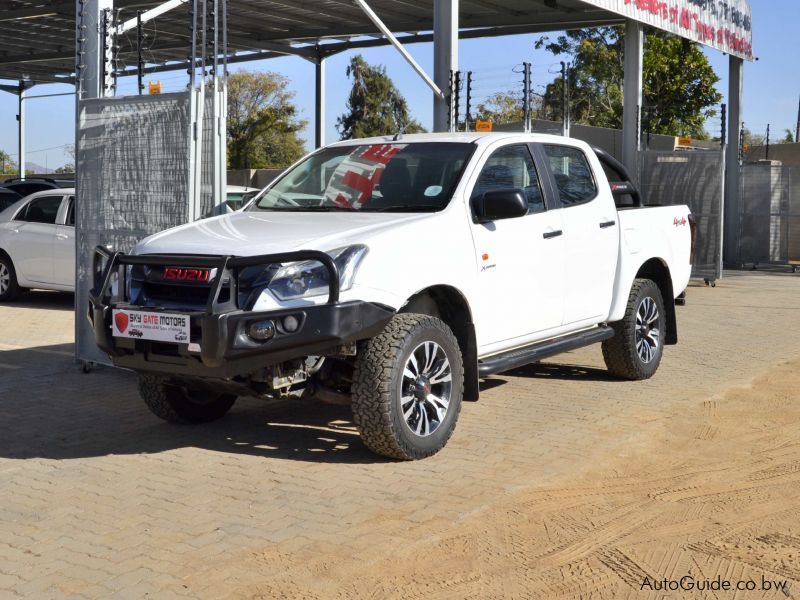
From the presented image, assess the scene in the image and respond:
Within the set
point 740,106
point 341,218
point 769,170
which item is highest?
point 740,106

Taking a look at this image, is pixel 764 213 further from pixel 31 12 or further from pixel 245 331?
pixel 245 331

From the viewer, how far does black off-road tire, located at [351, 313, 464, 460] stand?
594 centimetres

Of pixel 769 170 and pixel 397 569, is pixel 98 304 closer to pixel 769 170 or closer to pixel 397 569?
pixel 397 569

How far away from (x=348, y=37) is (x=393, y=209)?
18527 mm

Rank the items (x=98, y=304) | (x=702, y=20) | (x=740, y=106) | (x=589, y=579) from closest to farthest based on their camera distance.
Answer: (x=589, y=579)
(x=98, y=304)
(x=702, y=20)
(x=740, y=106)

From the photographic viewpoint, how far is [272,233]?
627cm

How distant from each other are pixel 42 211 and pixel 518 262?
8.99 metres

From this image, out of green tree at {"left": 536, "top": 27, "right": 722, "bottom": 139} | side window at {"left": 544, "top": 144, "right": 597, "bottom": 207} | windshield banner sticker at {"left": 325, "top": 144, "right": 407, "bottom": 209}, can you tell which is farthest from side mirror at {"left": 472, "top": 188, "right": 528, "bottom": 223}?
green tree at {"left": 536, "top": 27, "right": 722, "bottom": 139}

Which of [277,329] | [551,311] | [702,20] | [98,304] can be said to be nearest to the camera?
[277,329]

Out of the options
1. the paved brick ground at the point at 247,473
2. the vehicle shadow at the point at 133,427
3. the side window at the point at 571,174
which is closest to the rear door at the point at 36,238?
the paved brick ground at the point at 247,473

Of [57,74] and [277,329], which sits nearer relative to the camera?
[277,329]

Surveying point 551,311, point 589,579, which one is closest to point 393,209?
point 551,311

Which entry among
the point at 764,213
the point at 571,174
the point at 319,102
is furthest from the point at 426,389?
the point at 319,102

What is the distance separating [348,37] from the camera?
2450 centimetres
